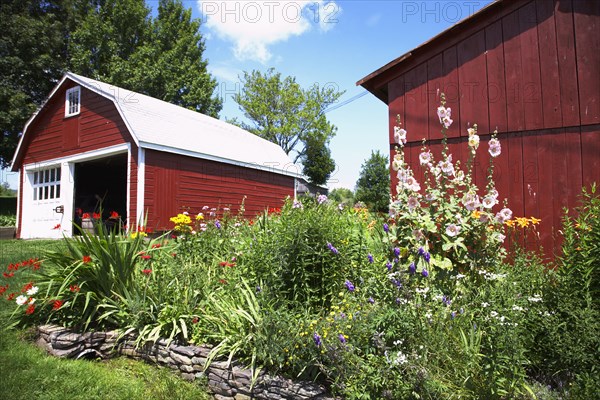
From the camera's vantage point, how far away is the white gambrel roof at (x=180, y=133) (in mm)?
10211

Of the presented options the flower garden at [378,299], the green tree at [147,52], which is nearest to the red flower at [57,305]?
the flower garden at [378,299]

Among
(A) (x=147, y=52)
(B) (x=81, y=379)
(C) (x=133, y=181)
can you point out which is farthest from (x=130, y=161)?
(A) (x=147, y=52)

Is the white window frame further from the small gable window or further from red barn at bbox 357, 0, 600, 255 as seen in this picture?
red barn at bbox 357, 0, 600, 255

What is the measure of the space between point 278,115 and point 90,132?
72.9ft

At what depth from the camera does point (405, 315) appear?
2420mm

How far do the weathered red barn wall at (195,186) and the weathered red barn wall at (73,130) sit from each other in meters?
0.55

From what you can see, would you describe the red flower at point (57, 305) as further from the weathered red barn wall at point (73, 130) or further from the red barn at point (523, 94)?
the weathered red barn wall at point (73, 130)

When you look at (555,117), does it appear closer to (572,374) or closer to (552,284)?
Answer: (552,284)

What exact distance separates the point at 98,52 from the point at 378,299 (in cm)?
2603

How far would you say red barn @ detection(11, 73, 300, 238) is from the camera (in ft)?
33.5

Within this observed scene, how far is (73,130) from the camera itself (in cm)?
1180

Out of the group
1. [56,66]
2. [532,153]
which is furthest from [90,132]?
[56,66]

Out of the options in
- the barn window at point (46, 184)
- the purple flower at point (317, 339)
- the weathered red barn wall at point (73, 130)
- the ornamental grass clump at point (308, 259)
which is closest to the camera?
the purple flower at point (317, 339)

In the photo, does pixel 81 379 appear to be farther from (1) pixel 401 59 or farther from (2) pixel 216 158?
(2) pixel 216 158
